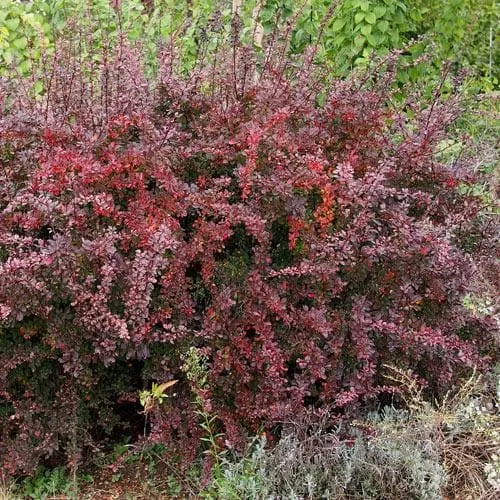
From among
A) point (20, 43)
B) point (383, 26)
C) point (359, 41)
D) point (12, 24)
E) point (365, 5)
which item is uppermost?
point (365, 5)

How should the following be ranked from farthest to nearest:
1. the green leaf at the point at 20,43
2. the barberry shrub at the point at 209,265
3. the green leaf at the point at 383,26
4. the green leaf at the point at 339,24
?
the green leaf at the point at 339,24 < the green leaf at the point at 383,26 < the green leaf at the point at 20,43 < the barberry shrub at the point at 209,265

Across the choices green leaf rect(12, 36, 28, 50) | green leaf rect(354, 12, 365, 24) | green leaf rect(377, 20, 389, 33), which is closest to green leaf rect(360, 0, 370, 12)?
green leaf rect(354, 12, 365, 24)

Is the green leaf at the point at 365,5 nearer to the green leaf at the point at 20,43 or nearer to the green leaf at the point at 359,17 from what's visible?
the green leaf at the point at 359,17

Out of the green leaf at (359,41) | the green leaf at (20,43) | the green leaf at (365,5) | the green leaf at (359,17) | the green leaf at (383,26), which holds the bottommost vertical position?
the green leaf at (20,43)

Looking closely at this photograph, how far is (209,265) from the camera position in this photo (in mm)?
3045

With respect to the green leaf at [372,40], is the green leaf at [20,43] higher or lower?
lower

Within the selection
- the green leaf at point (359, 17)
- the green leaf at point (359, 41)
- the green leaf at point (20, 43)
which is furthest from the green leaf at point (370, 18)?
the green leaf at point (20, 43)

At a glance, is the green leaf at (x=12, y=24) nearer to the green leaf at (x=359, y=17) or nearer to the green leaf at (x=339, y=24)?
the green leaf at (x=339, y=24)

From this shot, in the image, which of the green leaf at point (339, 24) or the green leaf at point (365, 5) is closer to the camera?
the green leaf at point (365, 5)

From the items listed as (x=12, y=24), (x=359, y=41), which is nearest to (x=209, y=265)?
(x=359, y=41)

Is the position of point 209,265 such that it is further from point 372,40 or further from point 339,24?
point 339,24

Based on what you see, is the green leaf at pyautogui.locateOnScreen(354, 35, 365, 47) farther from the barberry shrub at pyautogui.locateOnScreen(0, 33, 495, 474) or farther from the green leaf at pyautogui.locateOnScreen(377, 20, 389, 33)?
the barberry shrub at pyautogui.locateOnScreen(0, 33, 495, 474)

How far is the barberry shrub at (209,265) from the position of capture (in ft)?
9.53

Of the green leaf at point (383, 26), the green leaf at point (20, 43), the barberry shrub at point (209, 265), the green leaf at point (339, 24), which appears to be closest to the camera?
the barberry shrub at point (209, 265)
